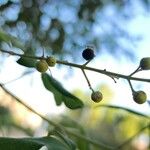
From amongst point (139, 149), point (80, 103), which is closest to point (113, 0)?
point (80, 103)

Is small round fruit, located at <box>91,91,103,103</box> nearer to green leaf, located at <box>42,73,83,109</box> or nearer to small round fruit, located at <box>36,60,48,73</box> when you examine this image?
small round fruit, located at <box>36,60,48,73</box>

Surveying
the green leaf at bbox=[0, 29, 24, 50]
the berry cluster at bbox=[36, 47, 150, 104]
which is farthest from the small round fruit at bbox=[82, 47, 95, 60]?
the green leaf at bbox=[0, 29, 24, 50]

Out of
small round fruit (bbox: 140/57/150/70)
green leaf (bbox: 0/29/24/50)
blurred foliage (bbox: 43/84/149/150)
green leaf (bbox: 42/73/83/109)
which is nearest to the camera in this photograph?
small round fruit (bbox: 140/57/150/70)

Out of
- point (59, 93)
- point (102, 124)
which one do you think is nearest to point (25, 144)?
point (59, 93)

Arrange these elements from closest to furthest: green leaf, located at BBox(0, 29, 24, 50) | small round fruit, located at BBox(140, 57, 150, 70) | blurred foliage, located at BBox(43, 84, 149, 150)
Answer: small round fruit, located at BBox(140, 57, 150, 70), green leaf, located at BBox(0, 29, 24, 50), blurred foliage, located at BBox(43, 84, 149, 150)

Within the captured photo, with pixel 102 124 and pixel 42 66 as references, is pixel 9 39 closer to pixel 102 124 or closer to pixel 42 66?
pixel 42 66

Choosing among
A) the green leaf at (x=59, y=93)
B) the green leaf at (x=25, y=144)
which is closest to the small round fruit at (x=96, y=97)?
the green leaf at (x=25, y=144)

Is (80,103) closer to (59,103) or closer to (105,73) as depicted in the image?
(59,103)

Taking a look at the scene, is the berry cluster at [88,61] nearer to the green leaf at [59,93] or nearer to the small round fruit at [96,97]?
the small round fruit at [96,97]

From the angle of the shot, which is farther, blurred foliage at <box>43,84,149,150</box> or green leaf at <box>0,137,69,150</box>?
blurred foliage at <box>43,84,149,150</box>
